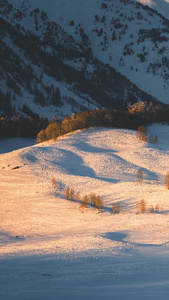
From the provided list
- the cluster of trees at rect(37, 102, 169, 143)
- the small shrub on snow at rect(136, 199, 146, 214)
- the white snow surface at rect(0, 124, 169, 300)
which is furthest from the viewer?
the cluster of trees at rect(37, 102, 169, 143)

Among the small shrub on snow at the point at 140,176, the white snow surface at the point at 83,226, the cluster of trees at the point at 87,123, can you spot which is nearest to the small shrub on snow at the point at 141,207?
the white snow surface at the point at 83,226

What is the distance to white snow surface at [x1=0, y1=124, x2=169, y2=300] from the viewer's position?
291 inches

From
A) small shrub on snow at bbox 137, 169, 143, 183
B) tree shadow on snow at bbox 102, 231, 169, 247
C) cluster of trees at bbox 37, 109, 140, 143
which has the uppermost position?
cluster of trees at bbox 37, 109, 140, 143

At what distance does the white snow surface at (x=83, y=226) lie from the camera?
7398 mm

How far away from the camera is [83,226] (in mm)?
15664

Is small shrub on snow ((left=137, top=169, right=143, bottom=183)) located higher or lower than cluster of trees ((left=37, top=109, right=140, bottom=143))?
lower

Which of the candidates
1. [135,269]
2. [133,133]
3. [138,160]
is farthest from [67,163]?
[135,269]

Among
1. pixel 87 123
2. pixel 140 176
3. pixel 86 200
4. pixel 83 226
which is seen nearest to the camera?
pixel 83 226

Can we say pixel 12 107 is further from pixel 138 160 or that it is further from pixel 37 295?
pixel 37 295

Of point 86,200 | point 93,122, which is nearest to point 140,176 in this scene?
point 86,200

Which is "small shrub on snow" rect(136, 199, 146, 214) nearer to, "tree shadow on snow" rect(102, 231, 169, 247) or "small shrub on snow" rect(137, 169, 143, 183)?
"tree shadow on snow" rect(102, 231, 169, 247)

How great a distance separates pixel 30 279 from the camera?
25.2 feet

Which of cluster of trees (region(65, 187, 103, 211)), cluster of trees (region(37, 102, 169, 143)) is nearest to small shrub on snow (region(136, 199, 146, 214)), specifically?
cluster of trees (region(65, 187, 103, 211))

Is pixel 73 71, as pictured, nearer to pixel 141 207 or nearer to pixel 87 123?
pixel 87 123
